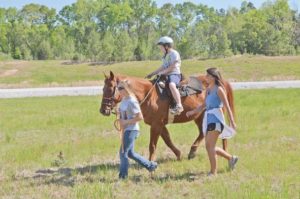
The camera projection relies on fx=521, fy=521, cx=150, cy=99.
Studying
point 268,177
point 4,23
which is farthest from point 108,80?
point 4,23

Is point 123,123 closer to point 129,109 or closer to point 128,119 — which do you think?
point 128,119

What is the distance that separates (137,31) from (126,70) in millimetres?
28472

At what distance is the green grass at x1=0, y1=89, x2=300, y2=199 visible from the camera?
7.65 meters

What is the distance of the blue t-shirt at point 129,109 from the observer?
8.12 meters

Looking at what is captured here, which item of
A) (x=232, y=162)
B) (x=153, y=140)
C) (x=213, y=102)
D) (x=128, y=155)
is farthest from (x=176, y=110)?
(x=128, y=155)

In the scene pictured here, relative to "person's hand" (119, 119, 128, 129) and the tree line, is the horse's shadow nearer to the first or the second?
"person's hand" (119, 119, 128, 129)

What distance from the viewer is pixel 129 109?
8117mm

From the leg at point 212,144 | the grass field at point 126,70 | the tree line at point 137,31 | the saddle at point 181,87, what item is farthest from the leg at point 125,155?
the tree line at point 137,31

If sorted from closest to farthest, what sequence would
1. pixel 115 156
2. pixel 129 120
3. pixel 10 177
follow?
pixel 129 120
pixel 10 177
pixel 115 156

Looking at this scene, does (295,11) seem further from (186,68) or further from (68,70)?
(68,70)

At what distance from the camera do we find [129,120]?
320 inches

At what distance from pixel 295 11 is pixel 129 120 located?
75.0 metres

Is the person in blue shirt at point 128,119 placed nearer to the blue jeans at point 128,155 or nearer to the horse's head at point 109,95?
the blue jeans at point 128,155

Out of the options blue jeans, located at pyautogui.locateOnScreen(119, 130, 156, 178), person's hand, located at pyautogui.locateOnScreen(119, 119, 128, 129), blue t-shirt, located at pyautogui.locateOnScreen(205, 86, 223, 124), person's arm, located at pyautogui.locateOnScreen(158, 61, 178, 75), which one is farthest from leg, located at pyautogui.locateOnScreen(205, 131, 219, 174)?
person's arm, located at pyautogui.locateOnScreen(158, 61, 178, 75)
